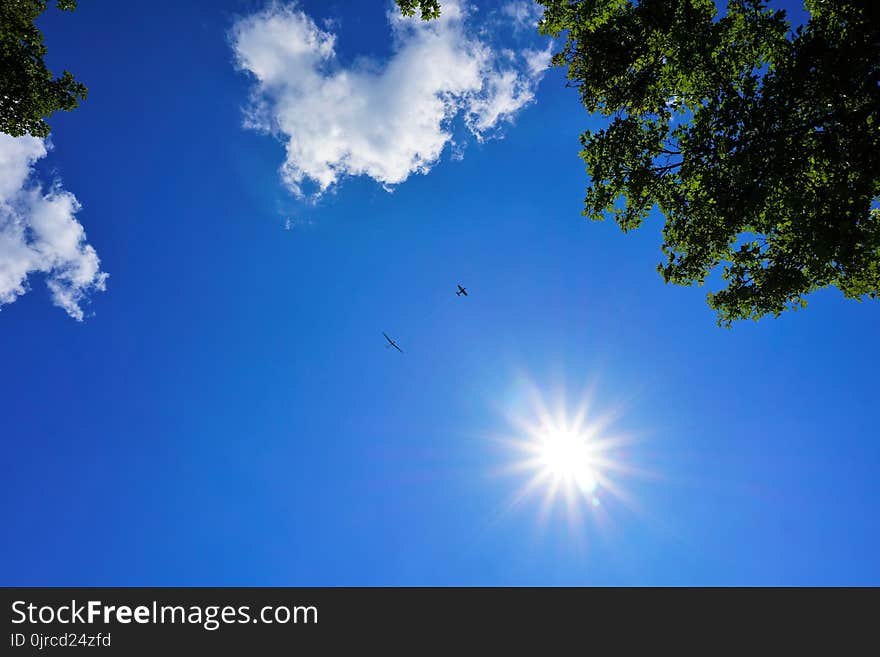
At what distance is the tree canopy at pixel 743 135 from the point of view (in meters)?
11.0

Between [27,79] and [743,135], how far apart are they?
23.7 metres

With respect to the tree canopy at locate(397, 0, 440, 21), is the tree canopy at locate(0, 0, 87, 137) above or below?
above

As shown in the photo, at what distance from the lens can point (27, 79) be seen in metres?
13.0

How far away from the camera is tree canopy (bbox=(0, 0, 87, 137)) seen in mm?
12180

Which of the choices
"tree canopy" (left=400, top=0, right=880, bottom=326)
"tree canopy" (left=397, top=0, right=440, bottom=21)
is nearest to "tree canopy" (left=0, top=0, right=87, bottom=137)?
"tree canopy" (left=397, top=0, right=440, bottom=21)

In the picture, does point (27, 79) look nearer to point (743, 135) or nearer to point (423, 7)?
point (423, 7)

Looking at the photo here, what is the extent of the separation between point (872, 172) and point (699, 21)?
682 cm

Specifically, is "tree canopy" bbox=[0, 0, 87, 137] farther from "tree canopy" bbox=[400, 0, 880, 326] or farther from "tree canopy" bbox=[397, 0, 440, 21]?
"tree canopy" bbox=[400, 0, 880, 326]

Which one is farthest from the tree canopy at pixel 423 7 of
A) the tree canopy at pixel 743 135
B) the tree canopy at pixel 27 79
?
the tree canopy at pixel 27 79

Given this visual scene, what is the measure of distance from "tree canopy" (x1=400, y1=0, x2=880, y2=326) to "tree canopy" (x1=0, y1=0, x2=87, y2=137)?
671 inches

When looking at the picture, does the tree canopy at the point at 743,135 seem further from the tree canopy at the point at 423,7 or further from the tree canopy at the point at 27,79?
the tree canopy at the point at 27,79

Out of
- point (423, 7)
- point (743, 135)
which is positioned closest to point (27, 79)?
point (423, 7)

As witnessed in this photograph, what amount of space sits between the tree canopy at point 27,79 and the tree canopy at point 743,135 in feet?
56.0
